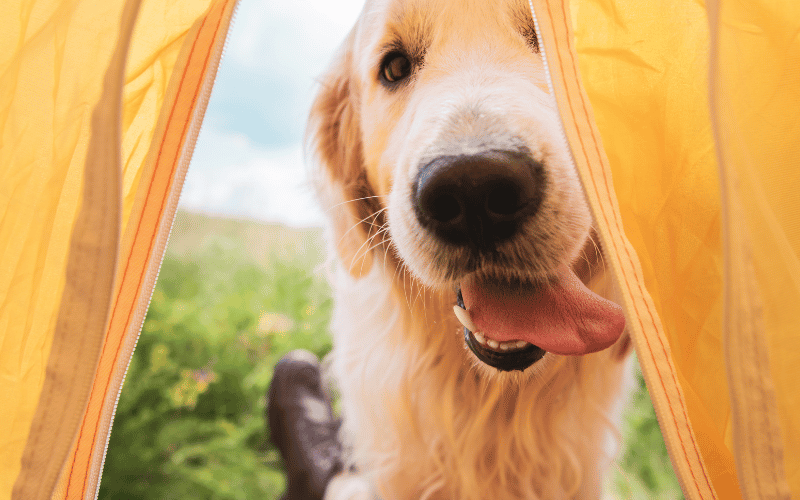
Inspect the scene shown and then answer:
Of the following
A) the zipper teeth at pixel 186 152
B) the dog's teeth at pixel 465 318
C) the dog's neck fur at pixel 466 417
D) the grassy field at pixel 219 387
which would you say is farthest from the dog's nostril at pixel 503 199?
the grassy field at pixel 219 387

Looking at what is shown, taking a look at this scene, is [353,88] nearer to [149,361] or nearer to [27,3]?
[27,3]

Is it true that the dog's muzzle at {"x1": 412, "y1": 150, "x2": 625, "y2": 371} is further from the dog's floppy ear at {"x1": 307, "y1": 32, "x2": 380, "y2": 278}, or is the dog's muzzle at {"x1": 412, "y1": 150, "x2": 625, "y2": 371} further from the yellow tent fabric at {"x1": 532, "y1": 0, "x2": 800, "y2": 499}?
the dog's floppy ear at {"x1": 307, "y1": 32, "x2": 380, "y2": 278}

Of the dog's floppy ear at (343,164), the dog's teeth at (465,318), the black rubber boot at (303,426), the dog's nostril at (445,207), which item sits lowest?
the black rubber boot at (303,426)

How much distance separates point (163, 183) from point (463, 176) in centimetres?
58

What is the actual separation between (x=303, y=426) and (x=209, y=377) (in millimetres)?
739

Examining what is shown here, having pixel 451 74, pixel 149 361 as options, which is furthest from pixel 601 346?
pixel 149 361

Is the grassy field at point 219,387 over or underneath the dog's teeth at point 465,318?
underneath

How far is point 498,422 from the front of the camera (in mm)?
1292

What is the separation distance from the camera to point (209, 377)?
2453mm

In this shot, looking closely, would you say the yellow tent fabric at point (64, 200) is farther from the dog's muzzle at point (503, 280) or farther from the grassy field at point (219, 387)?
the grassy field at point (219, 387)

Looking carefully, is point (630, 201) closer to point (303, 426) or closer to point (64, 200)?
point (64, 200)

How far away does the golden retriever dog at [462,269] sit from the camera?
920mm

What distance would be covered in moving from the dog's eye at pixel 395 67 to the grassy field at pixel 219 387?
804 millimetres

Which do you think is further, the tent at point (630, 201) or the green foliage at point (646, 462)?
the green foliage at point (646, 462)
